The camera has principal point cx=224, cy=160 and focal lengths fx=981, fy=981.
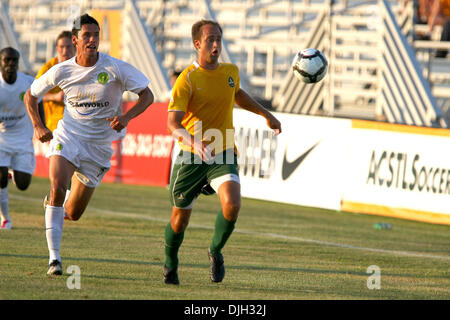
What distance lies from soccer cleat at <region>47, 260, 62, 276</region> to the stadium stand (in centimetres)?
1398

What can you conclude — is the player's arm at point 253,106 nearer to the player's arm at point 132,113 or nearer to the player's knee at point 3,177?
the player's arm at point 132,113

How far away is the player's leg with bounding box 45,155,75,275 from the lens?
8.99m

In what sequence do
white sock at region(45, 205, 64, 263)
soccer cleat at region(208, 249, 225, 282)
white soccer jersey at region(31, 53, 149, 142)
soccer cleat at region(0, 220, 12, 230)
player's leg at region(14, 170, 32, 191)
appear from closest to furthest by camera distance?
soccer cleat at region(208, 249, 225, 282), white sock at region(45, 205, 64, 263), white soccer jersey at region(31, 53, 149, 142), soccer cleat at region(0, 220, 12, 230), player's leg at region(14, 170, 32, 191)

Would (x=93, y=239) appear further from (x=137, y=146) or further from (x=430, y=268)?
(x=137, y=146)

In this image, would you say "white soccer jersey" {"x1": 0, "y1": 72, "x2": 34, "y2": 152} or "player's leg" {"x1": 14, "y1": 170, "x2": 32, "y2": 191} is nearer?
"white soccer jersey" {"x1": 0, "y1": 72, "x2": 34, "y2": 152}

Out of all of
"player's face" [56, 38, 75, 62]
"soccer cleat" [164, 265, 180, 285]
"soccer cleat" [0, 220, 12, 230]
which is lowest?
"soccer cleat" [0, 220, 12, 230]

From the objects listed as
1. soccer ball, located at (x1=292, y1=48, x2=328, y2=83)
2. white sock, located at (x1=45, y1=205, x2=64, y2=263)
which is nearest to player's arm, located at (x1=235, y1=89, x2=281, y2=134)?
white sock, located at (x1=45, y1=205, x2=64, y2=263)

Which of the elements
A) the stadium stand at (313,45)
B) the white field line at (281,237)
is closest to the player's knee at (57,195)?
the white field line at (281,237)

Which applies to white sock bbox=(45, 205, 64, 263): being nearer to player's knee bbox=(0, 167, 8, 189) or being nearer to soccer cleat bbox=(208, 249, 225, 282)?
soccer cleat bbox=(208, 249, 225, 282)

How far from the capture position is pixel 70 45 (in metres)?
12.2

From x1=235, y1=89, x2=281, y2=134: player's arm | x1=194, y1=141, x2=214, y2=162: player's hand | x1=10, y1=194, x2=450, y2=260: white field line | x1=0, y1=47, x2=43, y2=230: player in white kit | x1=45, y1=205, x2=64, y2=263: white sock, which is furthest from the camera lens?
x1=0, y1=47, x2=43, y2=230: player in white kit

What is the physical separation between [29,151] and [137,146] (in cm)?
845

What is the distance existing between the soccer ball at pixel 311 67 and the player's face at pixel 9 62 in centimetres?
367
